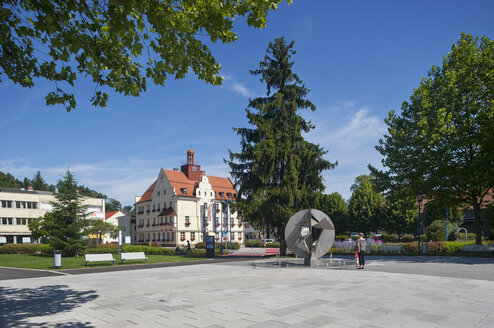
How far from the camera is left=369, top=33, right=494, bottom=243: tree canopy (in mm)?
24438

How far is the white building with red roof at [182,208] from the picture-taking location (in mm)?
65688

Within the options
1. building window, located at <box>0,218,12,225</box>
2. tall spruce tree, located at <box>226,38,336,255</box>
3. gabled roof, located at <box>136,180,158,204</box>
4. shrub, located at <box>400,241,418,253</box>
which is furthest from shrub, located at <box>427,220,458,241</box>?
building window, located at <box>0,218,12,225</box>

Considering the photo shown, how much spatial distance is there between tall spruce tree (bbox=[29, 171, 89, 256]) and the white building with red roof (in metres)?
27.8

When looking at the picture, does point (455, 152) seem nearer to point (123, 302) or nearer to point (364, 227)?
point (123, 302)

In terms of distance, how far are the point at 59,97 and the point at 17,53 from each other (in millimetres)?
1566

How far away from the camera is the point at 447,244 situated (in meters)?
29.1

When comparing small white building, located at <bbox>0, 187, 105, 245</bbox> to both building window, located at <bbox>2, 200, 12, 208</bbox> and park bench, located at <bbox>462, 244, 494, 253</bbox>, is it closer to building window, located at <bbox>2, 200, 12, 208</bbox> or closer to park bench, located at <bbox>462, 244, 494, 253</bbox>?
building window, located at <bbox>2, 200, 12, 208</bbox>

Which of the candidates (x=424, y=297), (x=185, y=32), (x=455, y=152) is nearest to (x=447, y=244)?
(x=455, y=152)

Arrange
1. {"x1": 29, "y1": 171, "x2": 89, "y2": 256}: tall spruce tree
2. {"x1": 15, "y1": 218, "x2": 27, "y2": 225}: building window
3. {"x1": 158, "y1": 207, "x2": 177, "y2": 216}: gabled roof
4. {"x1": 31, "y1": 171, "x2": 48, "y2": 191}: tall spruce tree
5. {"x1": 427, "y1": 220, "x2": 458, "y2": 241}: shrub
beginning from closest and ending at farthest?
{"x1": 29, "y1": 171, "x2": 89, "y2": 256}: tall spruce tree, {"x1": 427, "y1": 220, "x2": 458, "y2": 241}: shrub, {"x1": 15, "y1": 218, "x2": 27, "y2": 225}: building window, {"x1": 158, "y1": 207, "x2": 177, "y2": 216}: gabled roof, {"x1": 31, "y1": 171, "x2": 48, "y2": 191}: tall spruce tree

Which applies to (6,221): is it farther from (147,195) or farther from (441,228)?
(441,228)

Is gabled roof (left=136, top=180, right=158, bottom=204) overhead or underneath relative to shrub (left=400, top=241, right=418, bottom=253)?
overhead

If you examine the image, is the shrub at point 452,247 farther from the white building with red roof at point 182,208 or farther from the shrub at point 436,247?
the white building with red roof at point 182,208

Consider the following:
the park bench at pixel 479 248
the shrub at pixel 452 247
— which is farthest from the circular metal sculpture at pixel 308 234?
the shrub at pixel 452 247

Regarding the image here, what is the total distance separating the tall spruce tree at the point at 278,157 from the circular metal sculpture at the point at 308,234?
6.94 m
